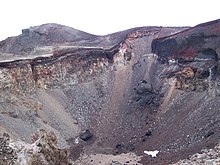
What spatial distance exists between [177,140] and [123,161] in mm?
5703

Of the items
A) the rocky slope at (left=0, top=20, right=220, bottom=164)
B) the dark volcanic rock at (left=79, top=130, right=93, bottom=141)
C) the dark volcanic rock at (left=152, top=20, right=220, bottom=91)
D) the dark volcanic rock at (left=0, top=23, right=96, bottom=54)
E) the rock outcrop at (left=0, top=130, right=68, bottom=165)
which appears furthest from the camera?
the dark volcanic rock at (left=0, top=23, right=96, bottom=54)

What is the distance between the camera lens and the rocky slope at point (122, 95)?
42.2m

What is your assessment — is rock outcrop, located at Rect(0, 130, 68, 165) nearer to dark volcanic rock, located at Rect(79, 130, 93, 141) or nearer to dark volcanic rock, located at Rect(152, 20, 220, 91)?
dark volcanic rock, located at Rect(79, 130, 93, 141)

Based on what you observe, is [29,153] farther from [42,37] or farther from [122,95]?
[42,37]

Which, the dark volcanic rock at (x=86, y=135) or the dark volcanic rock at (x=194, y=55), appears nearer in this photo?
the dark volcanic rock at (x=86, y=135)

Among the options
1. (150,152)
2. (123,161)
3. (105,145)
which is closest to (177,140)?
(150,152)

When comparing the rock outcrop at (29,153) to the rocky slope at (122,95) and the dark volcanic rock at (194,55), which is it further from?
the dark volcanic rock at (194,55)

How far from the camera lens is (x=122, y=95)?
53.8 m

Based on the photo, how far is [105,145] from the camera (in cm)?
4575

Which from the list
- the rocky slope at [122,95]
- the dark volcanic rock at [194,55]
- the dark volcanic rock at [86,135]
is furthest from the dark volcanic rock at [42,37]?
the dark volcanic rock at [86,135]

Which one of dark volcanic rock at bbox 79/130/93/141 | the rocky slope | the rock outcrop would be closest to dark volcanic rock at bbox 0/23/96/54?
the rocky slope

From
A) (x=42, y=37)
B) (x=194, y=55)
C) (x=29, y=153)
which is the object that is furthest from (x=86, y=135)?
(x=42, y=37)

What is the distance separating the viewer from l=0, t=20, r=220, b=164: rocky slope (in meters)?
42.2

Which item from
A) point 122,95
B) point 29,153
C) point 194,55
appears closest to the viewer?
point 29,153
